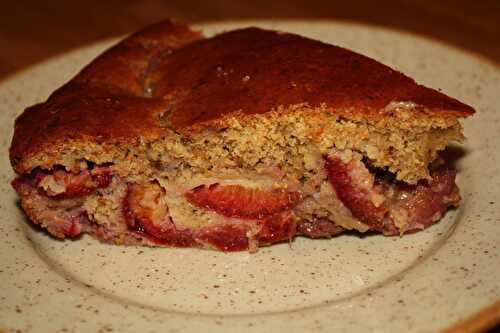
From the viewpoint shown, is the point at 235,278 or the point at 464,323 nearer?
the point at 464,323

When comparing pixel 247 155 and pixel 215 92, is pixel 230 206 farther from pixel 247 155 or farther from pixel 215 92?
pixel 215 92

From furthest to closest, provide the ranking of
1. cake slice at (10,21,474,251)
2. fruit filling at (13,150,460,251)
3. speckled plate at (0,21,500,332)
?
fruit filling at (13,150,460,251) → cake slice at (10,21,474,251) → speckled plate at (0,21,500,332)

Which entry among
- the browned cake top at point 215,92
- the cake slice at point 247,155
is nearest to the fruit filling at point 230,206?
the cake slice at point 247,155

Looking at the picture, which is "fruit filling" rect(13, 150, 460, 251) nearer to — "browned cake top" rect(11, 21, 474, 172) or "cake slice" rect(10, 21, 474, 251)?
"cake slice" rect(10, 21, 474, 251)

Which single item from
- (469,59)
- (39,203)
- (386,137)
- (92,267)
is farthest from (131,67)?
(469,59)

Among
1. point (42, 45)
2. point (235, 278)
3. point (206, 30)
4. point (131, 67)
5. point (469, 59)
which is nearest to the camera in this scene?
point (235, 278)

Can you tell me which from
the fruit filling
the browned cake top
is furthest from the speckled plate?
the browned cake top

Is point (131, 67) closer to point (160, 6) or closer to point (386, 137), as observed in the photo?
point (386, 137)
